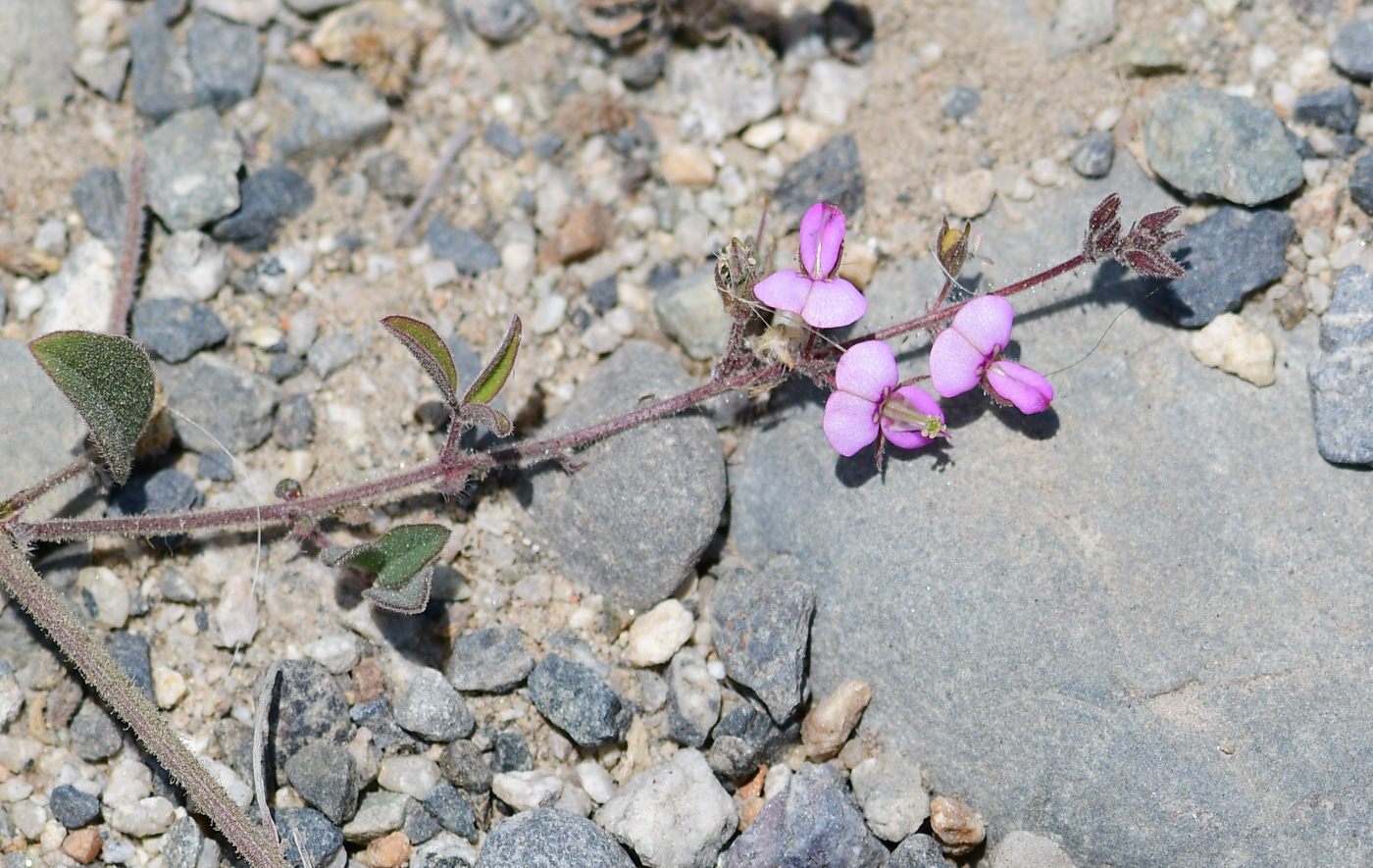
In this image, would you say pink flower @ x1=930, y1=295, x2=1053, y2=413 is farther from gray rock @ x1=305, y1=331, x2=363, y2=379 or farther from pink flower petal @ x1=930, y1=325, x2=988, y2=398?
gray rock @ x1=305, y1=331, x2=363, y2=379

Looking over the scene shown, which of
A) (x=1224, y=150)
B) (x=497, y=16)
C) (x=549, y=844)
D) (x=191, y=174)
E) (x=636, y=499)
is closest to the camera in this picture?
(x=549, y=844)

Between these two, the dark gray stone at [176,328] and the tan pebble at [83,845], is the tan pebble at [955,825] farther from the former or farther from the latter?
the dark gray stone at [176,328]

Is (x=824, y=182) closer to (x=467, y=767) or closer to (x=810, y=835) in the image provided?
(x=810, y=835)

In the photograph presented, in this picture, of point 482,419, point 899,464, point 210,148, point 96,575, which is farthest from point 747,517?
point 210,148

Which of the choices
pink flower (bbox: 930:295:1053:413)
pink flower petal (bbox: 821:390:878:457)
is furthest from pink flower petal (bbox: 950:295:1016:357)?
pink flower petal (bbox: 821:390:878:457)

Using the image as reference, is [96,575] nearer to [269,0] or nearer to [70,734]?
[70,734]

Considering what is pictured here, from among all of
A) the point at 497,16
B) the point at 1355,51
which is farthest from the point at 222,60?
the point at 1355,51
